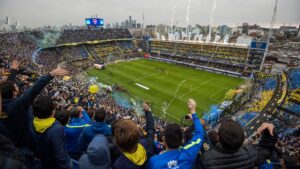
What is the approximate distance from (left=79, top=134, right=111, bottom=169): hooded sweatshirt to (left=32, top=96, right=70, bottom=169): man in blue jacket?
614 millimetres

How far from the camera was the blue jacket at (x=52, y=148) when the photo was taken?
10.1ft

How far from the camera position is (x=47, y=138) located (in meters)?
3.07

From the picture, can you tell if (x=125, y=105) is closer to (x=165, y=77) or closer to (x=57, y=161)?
(x=165, y=77)

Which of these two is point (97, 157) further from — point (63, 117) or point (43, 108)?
point (63, 117)

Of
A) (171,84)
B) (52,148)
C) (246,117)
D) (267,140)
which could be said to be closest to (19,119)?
(52,148)

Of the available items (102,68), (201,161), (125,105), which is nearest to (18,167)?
(201,161)

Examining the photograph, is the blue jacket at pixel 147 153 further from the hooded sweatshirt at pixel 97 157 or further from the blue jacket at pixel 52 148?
the blue jacket at pixel 52 148

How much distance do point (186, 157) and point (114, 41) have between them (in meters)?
71.6

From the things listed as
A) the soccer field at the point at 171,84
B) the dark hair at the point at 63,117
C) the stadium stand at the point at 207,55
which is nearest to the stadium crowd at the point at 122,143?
the dark hair at the point at 63,117

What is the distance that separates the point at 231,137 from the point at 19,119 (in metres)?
3.37

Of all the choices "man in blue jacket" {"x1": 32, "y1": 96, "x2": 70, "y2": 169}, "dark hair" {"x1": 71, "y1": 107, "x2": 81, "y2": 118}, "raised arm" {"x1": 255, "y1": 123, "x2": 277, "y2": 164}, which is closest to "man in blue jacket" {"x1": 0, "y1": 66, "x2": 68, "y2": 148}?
"man in blue jacket" {"x1": 32, "y1": 96, "x2": 70, "y2": 169}

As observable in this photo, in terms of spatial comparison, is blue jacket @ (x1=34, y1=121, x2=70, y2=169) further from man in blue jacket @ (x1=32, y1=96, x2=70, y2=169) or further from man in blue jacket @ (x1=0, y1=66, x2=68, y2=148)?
man in blue jacket @ (x1=0, y1=66, x2=68, y2=148)

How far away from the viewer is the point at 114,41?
70750mm

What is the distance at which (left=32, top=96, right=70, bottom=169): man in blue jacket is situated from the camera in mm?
3084
